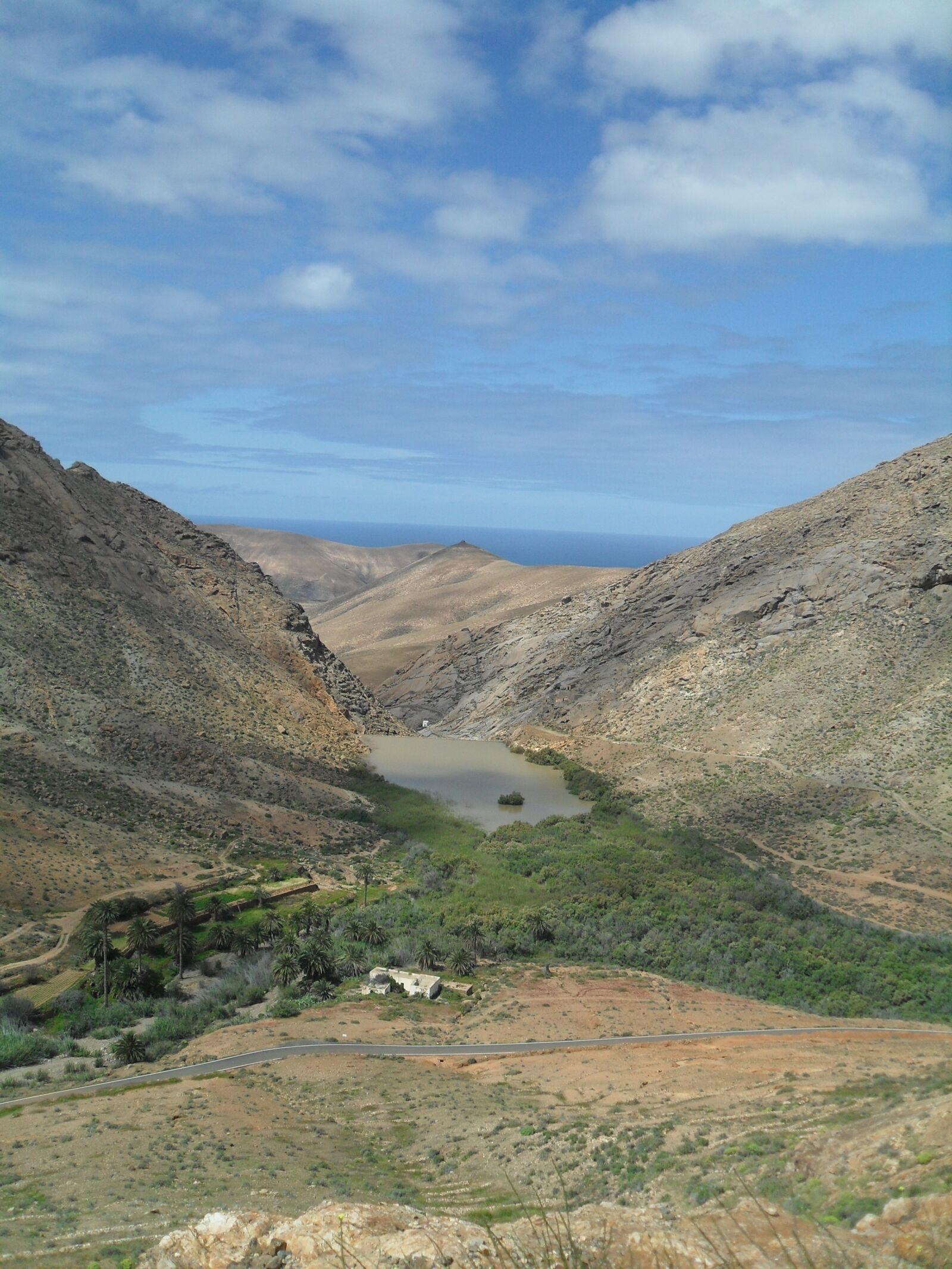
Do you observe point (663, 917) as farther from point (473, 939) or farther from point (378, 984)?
point (378, 984)

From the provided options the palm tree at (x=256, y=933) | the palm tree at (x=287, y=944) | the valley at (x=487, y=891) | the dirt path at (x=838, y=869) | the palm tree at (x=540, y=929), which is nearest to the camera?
the valley at (x=487, y=891)

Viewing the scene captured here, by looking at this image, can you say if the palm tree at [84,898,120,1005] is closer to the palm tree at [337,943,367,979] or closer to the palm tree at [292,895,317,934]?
the palm tree at [292,895,317,934]

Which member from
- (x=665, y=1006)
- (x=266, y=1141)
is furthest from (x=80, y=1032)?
(x=665, y=1006)

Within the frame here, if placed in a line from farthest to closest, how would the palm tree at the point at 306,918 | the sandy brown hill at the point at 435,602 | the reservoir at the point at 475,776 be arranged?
the sandy brown hill at the point at 435,602 → the reservoir at the point at 475,776 → the palm tree at the point at 306,918

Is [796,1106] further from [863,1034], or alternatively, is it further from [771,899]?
[771,899]

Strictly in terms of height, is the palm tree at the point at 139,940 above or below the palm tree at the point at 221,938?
above

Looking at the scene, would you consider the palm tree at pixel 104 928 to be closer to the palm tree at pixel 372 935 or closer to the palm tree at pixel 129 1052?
the palm tree at pixel 129 1052

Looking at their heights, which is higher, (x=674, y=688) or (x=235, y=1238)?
(x=674, y=688)

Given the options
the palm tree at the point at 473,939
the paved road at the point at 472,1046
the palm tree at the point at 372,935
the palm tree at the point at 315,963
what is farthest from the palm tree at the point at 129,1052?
the palm tree at the point at 473,939
